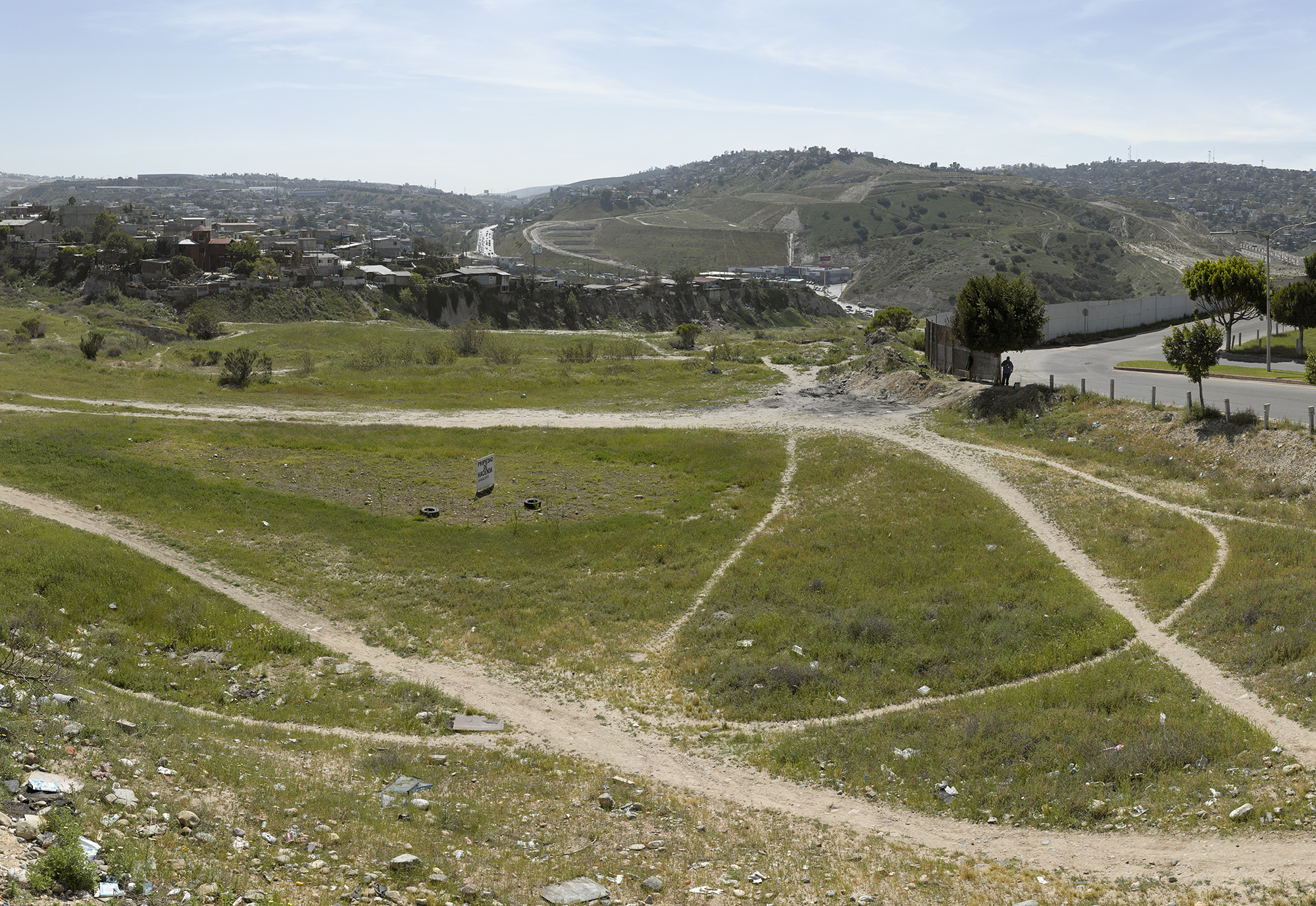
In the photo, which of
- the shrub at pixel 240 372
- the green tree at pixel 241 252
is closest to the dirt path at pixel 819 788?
the shrub at pixel 240 372

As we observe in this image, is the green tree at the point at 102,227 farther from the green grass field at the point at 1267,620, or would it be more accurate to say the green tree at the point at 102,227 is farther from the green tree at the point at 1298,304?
the green grass field at the point at 1267,620

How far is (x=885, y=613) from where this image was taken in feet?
72.1

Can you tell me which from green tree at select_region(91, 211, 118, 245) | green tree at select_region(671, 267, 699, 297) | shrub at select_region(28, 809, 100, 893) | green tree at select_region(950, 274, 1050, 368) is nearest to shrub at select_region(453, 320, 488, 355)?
green tree at select_region(950, 274, 1050, 368)

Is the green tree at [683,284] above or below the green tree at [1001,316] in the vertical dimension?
above

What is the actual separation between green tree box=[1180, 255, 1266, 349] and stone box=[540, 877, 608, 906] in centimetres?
5018

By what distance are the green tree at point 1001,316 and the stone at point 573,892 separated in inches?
1449

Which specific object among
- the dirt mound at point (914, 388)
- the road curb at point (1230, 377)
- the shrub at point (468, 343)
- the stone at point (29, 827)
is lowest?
the stone at point (29, 827)

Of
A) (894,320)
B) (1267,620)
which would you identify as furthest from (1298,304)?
(1267,620)

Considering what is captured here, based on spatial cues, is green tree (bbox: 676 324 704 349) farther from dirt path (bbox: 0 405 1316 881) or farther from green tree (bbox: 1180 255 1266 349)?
dirt path (bbox: 0 405 1316 881)

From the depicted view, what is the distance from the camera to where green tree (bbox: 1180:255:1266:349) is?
4925 centimetres

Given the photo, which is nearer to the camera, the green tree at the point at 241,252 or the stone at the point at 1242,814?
the stone at the point at 1242,814

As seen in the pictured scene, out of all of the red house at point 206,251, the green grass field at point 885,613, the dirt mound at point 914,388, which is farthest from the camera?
the red house at point 206,251

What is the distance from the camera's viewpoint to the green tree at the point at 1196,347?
3216 cm

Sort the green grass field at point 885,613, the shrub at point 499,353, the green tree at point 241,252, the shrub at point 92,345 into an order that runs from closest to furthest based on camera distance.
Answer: the green grass field at point 885,613, the shrub at point 92,345, the shrub at point 499,353, the green tree at point 241,252
